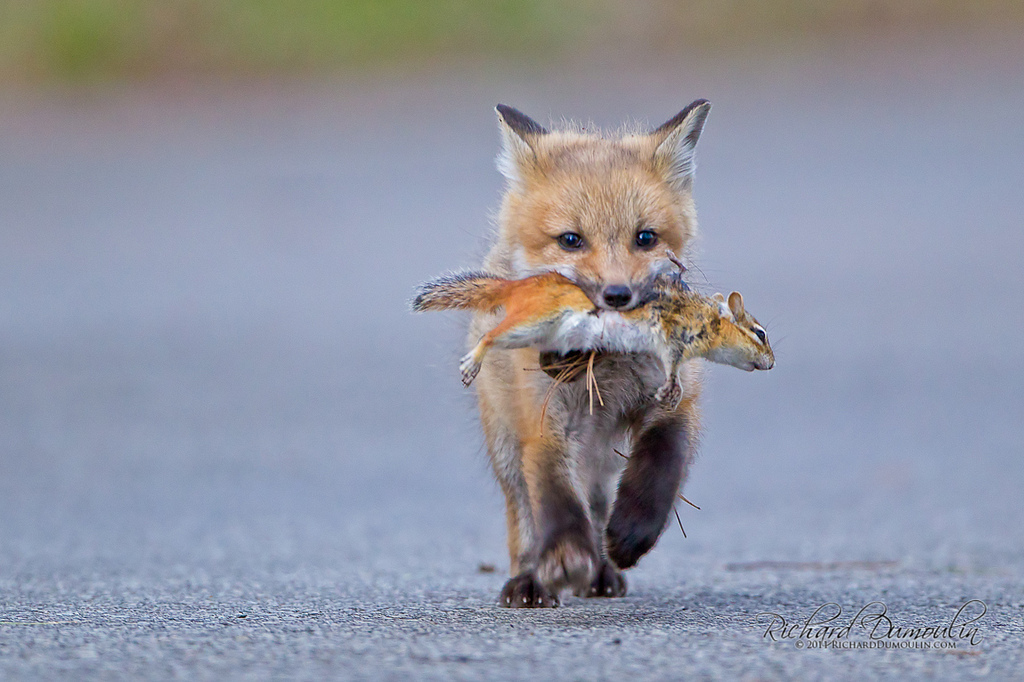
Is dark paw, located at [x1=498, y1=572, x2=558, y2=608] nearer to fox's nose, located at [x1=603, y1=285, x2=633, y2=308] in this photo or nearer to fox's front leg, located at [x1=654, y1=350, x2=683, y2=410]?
fox's front leg, located at [x1=654, y1=350, x2=683, y2=410]

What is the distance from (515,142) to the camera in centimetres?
571

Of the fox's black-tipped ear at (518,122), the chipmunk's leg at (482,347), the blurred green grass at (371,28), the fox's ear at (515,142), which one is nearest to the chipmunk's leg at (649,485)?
the chipmunk's leg at (482,347)

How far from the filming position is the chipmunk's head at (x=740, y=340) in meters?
4.54

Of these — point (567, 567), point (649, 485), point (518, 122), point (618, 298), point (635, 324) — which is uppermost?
point (518, 122)

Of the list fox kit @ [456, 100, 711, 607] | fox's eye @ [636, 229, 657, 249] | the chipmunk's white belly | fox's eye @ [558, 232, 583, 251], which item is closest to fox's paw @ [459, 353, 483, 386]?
the chipmunk's white belly

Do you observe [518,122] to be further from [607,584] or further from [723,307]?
[607,584]

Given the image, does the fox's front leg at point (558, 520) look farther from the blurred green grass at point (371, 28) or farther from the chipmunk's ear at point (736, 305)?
the blurred green grass at point (371, 28)

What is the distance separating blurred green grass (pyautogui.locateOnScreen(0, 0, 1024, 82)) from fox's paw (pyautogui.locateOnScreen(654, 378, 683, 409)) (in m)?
14.6

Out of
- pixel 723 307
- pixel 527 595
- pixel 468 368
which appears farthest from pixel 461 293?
pixel 527 595

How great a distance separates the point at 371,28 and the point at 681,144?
46.4ft

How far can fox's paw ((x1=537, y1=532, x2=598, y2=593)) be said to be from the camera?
443cm

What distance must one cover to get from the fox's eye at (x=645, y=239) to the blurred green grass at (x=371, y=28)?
13.8 meters

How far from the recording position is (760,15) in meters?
19.8

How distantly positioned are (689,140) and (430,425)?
558 cm
